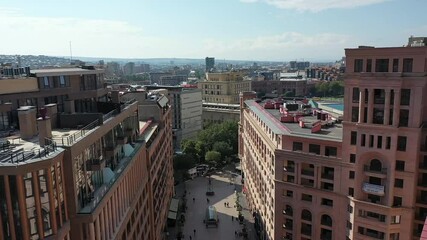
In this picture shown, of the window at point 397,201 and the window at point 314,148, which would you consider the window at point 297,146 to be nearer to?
the window at point 314,148

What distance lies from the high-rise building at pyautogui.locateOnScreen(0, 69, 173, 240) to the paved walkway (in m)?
26.7

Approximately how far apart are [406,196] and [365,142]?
968cm

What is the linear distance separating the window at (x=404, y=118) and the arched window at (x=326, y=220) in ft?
63.7

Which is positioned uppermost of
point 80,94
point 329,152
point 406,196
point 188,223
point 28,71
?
point 28,71

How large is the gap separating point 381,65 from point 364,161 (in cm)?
1473

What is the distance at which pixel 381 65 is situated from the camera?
54.9 metres

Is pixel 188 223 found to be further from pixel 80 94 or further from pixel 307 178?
pixel 80 94

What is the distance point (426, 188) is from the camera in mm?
55312

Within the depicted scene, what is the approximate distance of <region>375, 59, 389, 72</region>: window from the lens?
5456 cm

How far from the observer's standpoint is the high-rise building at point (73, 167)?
28.0m

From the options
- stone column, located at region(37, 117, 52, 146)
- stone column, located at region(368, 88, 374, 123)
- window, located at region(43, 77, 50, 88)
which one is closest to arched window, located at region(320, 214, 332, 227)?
stone column, located at region(368, 88, 374, 123)

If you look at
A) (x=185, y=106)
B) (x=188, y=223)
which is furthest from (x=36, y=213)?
(x=185, y=106)

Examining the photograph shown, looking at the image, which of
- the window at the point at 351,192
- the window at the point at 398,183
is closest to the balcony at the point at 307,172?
the window at the point at 351,192

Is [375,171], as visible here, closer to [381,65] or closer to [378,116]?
[378,116]
